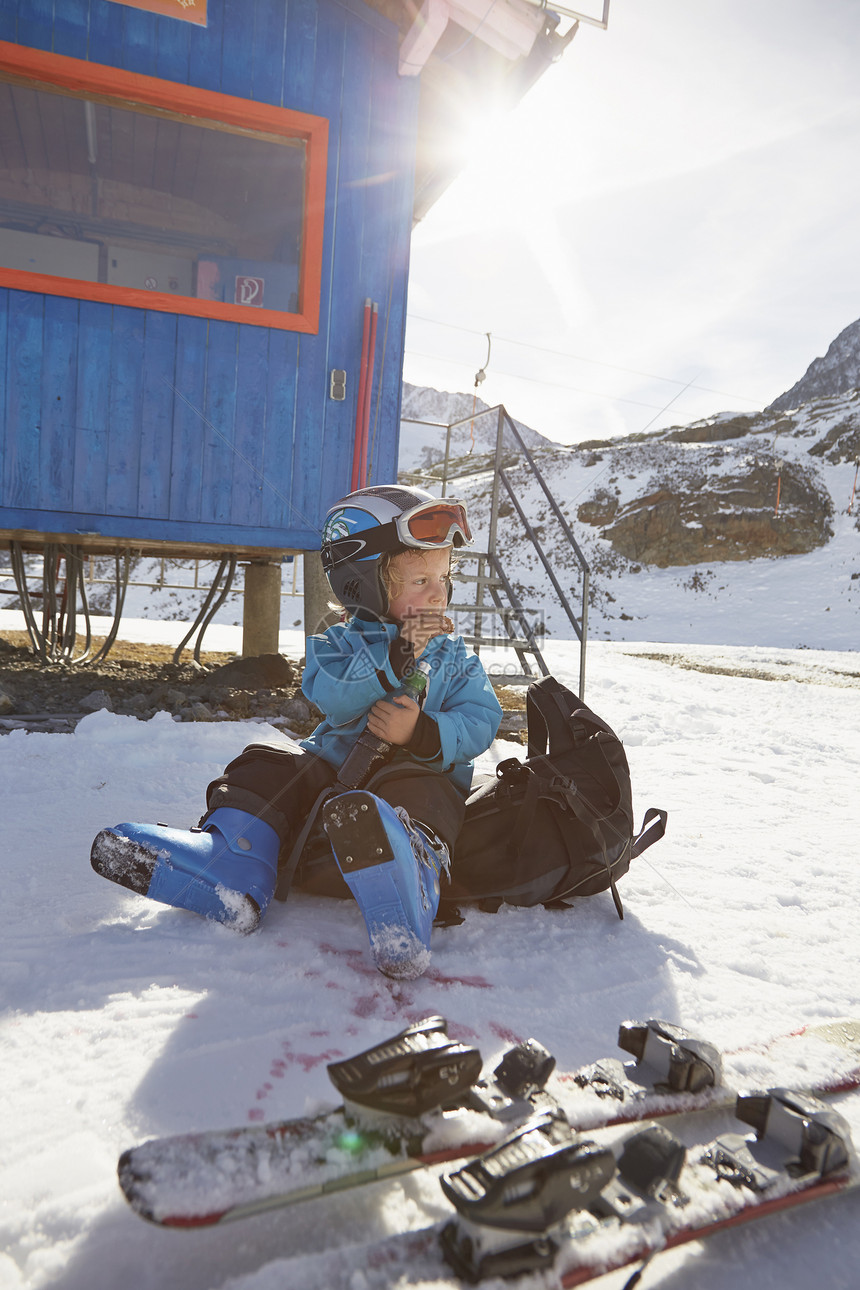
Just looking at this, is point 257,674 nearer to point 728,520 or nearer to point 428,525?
point 428,525

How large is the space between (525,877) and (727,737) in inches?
145

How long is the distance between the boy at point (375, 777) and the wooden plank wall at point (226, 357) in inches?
118

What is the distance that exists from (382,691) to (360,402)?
11.5ft

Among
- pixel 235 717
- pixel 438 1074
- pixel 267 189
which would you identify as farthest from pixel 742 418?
pixel 438 1074

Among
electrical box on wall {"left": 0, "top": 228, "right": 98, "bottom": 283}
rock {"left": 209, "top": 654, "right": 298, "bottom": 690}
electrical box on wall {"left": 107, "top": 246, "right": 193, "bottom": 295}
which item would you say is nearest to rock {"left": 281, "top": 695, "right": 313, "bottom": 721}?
rock {"left": 209, "top": 654, "right": 298, "bottom": 690}

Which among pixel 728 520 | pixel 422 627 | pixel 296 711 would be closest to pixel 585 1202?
pixel 422 627

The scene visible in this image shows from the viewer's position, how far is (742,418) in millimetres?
39031

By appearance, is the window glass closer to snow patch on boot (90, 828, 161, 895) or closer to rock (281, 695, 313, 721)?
rock (281, 695, 313, 721)

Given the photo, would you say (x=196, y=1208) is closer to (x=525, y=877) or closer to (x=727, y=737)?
(x=525, y=877)

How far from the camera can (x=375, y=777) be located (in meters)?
1.89

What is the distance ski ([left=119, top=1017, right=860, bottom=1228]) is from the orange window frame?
4.76 metres

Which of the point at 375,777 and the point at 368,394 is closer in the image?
the point at 375,777

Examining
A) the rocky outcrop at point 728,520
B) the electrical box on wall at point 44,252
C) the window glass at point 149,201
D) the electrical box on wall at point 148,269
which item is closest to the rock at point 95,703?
the window glass at point 149,201

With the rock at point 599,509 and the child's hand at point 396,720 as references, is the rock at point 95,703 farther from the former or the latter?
the rock at point 599,509
